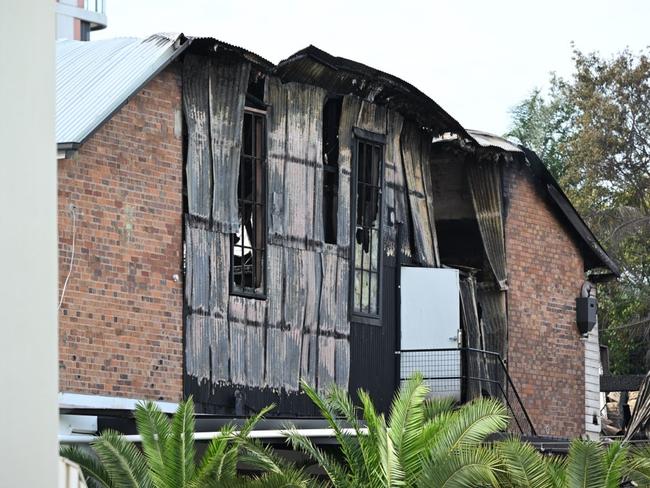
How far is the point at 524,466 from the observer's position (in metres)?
13.1

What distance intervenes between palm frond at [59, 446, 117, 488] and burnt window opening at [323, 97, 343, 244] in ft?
18.3

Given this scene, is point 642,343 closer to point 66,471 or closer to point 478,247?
point 478,247

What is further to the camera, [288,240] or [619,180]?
[619,180]

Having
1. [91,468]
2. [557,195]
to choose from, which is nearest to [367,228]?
[557,195]

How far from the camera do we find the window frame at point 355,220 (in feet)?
57.0

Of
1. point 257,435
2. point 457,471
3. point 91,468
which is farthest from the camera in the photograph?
point 257,435

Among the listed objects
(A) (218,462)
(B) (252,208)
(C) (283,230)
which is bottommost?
(A) (218,462)

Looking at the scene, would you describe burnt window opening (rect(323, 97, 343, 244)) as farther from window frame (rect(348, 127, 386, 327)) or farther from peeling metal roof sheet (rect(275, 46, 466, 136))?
peeling metal roof sheet (rect(275, 46, 466, 136))

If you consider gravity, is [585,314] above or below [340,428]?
above

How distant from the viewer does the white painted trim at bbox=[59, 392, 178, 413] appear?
13.3 metres

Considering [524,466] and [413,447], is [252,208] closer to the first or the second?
[413,447]

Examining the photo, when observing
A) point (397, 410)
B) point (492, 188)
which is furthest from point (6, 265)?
point (492, 188)

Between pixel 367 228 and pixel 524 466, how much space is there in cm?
569

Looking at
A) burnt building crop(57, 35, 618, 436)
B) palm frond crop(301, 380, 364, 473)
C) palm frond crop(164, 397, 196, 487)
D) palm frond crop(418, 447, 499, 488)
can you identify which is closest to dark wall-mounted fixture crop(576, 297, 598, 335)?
burnt building crop(57, 35, 618, 436)
